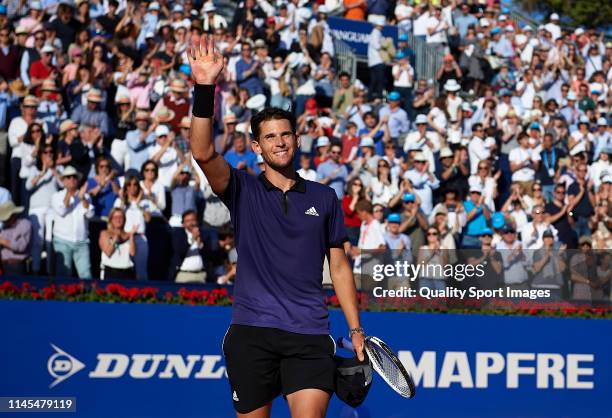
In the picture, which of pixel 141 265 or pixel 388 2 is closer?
pixel 141 265

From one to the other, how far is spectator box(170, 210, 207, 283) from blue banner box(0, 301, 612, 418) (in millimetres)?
2217

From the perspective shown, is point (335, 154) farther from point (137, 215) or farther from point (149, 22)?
point (149, 22)

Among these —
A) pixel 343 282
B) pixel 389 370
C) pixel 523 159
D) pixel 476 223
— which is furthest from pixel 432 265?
pixel 523 159

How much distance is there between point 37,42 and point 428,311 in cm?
760

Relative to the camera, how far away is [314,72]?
19.2 meters

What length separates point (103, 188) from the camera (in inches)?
550

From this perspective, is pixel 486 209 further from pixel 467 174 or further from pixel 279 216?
pixel 279 216

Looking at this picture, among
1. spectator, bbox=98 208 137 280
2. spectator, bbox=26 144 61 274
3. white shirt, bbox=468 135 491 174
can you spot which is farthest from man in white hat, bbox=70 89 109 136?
white shirt, bbox=468 135 491 174

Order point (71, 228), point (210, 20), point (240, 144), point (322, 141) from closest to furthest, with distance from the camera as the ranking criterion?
point (71, 228) < point (240, 144) < point (322, 141) < point (210, 20)

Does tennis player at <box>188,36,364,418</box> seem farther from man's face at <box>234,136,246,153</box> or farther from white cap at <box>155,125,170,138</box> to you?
man's face at <box>234,136,246,153</box>

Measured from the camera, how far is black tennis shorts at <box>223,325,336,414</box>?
569 centimetres

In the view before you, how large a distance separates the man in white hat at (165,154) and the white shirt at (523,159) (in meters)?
5.31

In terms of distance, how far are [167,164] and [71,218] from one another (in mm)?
1946

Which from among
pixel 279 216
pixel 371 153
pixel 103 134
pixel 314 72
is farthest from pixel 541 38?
pixel 279 216
